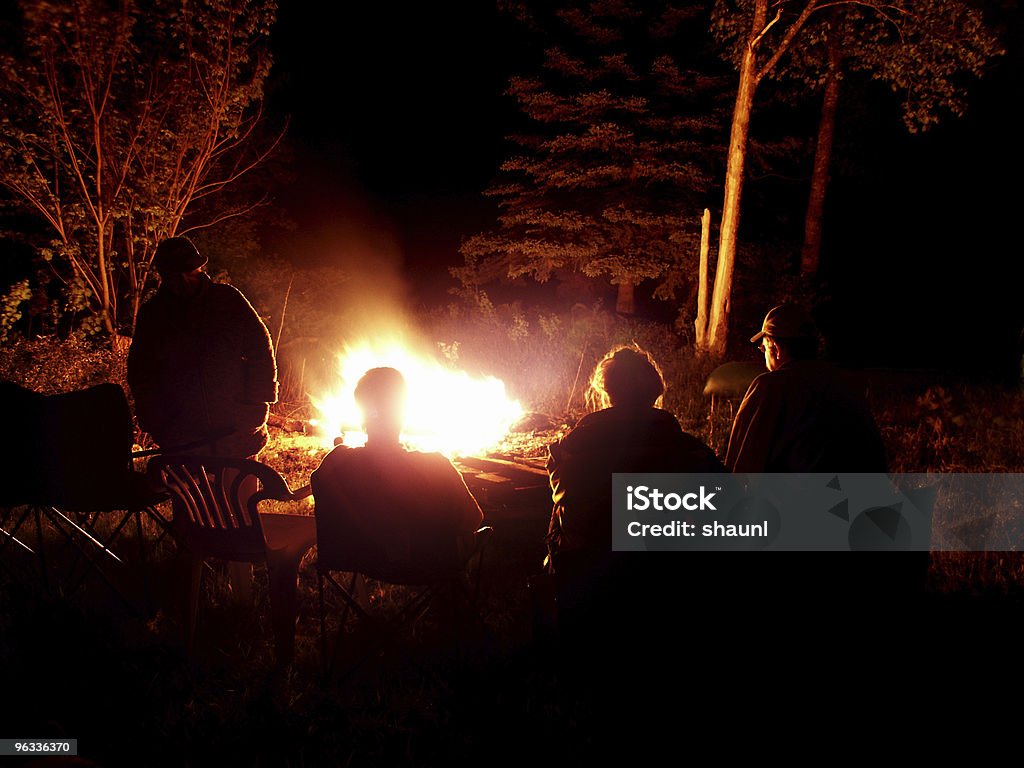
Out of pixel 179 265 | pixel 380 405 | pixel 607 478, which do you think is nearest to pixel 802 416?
pixel 607 478

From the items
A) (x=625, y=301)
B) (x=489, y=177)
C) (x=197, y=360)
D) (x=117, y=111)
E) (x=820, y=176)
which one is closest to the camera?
(x=197, y=360)

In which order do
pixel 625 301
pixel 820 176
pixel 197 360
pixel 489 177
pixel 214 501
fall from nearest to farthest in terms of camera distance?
pixel 214 501
pixel 197 360
pixel 820 176
pixel 625 301
pixel 489 177

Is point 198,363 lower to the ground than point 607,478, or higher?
higher

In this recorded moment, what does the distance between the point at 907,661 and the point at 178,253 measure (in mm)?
4006

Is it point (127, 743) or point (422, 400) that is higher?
point (422, 400)

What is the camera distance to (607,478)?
9.05 ft

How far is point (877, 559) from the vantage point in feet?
9.25

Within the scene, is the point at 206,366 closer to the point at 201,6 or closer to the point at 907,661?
the point at 907,661

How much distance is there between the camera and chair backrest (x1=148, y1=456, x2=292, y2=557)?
3221mm

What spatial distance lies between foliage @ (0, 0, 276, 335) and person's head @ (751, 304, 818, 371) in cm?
625

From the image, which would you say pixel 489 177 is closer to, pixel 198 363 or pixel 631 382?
pixel 198 363

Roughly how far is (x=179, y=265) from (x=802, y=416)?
3099 mm

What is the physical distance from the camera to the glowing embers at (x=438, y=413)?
652 cm

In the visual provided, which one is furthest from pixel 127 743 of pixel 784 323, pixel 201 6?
pixel 201 6
